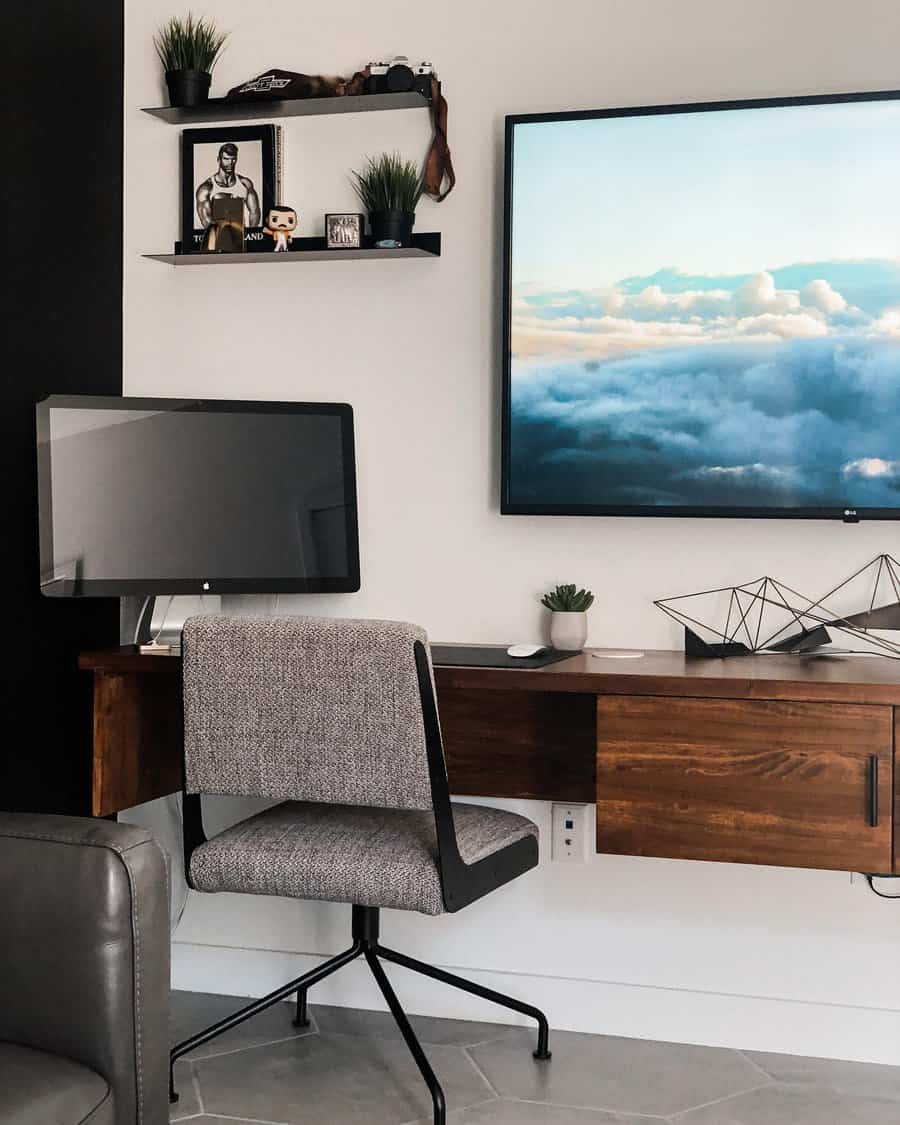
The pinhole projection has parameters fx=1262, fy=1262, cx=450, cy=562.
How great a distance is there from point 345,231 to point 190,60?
0.54 meters

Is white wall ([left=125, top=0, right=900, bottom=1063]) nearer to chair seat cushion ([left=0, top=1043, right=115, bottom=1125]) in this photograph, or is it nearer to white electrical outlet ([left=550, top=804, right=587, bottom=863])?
white electrical outlet ([left=550, top=804, right=587, bottom=863])

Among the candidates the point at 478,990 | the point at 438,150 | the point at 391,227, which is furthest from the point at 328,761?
the point at 438,150

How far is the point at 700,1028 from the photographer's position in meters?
2.56

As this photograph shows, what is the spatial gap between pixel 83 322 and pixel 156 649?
0.76 meters

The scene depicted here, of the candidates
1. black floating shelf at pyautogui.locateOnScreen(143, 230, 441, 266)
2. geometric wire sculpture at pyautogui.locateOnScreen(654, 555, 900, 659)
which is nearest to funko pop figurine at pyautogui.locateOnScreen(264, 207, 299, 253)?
black floating shelf at pyautogui.locateOnScreen(143, 230, 441, 266)

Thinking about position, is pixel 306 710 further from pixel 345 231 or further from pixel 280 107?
pixel 280 107

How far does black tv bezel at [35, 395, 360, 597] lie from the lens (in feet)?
7.80

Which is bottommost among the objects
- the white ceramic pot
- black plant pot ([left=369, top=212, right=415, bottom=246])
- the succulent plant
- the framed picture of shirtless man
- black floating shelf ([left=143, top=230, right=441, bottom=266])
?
the white ceramic pot

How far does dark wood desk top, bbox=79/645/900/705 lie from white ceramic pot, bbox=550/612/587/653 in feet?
0.28

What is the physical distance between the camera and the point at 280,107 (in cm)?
274

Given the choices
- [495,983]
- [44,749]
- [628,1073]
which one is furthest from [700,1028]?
[44,749]

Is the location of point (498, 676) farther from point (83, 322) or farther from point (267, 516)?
point (83, 322)

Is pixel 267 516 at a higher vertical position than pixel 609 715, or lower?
Answer: higher

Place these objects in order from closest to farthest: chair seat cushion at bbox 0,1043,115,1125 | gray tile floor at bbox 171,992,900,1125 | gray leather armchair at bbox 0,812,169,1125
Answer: chair seat cushion at bbox 0,1043,115,1125, gray leather armchair at bbox 0,812,169,1125, gray tile floor at bbox 171,992,900,1125
